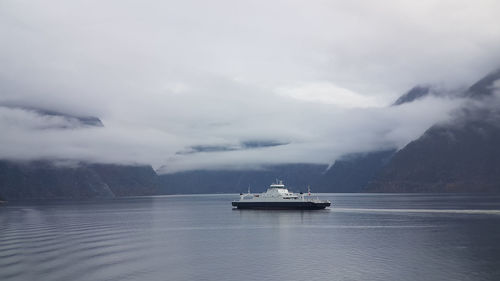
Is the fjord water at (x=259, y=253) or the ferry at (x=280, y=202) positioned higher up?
the ferry at (x=280, y=202)

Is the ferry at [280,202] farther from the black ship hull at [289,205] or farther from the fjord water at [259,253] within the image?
the fjord water at [259,253]

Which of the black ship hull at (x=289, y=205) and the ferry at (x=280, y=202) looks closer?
the black ship hull at (x=289, y=205)

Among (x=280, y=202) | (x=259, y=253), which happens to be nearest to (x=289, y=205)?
(x=280, y=202)

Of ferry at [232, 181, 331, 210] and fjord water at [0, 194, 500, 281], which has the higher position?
ferry at [232, 181, 331, 210]

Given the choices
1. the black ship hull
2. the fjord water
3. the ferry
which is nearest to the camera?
the fjord water

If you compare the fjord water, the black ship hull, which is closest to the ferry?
the black ship hull

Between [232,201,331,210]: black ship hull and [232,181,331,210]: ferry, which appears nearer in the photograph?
[232,201,331,210]: black ship hull

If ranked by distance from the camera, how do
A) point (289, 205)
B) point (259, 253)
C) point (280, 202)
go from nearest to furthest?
point (259, 253) → point (289, 205) → point (280, 202)

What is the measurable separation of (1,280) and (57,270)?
7359mm

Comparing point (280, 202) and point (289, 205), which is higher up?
point (280, 202)

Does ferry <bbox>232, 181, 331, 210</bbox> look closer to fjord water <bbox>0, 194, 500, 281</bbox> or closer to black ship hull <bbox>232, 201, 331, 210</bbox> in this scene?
black ship hull <bbox>232, 201, 331, 210</bbox>

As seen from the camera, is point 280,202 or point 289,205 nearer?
point 289,205

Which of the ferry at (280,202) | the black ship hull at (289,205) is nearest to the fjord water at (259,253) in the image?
the black ship hull at (289,205)

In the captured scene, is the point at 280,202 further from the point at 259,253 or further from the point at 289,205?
the point at 259,253
